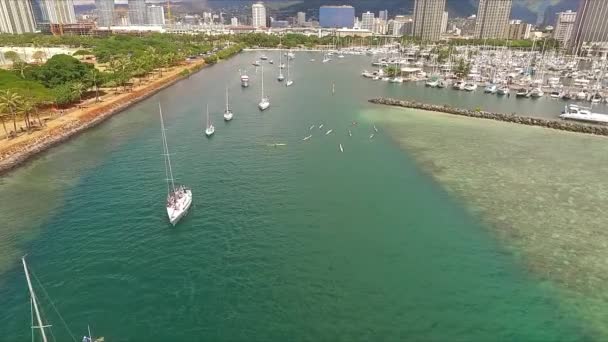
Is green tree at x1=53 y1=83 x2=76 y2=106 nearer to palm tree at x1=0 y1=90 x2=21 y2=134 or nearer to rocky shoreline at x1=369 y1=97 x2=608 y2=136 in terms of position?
palm tree at x1=0 y1=90 x2=21 y2=134

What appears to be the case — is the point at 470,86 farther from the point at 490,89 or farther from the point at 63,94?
the point at 63,94

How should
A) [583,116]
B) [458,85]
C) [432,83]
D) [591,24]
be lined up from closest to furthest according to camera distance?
[583,116] → [458,85] → [432,83] → [591,24]

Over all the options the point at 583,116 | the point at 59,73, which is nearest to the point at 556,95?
the point at 583,116

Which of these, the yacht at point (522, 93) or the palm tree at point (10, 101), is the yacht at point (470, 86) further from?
the palm tree at point (10, 101)

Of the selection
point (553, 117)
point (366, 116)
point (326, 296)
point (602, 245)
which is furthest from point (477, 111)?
point (326, 296)

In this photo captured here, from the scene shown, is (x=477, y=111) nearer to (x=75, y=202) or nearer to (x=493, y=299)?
(x=493, y=299)

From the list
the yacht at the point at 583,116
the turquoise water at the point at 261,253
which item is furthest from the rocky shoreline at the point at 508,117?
the turquoise water at the point at 261,253
